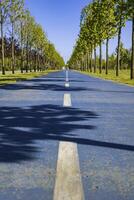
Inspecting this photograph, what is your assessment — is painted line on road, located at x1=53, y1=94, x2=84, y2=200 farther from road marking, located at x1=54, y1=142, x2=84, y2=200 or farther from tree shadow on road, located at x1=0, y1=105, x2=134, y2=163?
tree shadow on road, located at x1=0, y1=105, x2=134, y2=163

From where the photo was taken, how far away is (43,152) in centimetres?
552

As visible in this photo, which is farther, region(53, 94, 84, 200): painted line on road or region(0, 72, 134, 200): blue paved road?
region(0, 72, 134, 200): blue paved road

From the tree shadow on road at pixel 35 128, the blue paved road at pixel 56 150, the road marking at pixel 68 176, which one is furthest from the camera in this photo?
the tree shadow on road at pixel 35 128

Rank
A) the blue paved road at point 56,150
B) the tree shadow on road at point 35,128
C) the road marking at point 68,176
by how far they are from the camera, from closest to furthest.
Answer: the road marking at point 68,176 → the blue paved road at point 56,150 → the tree shadow on road at point 35,128

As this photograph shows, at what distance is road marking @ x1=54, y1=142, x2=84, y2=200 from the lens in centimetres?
386

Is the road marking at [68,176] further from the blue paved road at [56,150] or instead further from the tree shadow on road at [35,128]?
the tree shadow on road at [35,128]

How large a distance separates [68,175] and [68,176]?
4 cm

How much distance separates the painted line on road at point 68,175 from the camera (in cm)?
386

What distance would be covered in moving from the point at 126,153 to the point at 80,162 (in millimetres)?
791

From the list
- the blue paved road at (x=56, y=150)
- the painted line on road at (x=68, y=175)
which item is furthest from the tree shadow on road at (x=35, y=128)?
the painted line on road at (x=68, y=175)

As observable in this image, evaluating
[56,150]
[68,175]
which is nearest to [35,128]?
[56,150]

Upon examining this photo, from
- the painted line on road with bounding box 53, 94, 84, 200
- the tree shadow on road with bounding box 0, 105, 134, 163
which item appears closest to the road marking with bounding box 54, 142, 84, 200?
the painted line on road with bounding box 53, 94, 84, 200

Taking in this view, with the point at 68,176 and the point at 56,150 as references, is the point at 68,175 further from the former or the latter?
the point at 56,150

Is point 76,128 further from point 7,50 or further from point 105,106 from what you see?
point 7,50
